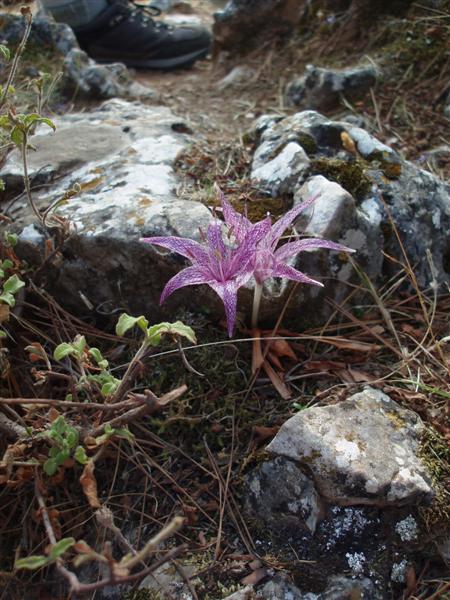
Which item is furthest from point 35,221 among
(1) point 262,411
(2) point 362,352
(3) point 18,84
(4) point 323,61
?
(4) point 323,61

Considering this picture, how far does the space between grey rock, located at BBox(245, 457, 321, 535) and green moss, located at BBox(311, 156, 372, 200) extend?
129 centimetres

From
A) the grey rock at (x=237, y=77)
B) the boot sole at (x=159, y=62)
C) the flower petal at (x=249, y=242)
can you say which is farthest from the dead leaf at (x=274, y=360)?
the boot sole at (x=159, y=62)

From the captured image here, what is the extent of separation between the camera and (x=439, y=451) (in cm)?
191

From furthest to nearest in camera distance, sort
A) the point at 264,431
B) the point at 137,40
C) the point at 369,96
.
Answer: the point at 137,40 → the point at 369,96 → the point at 264,431

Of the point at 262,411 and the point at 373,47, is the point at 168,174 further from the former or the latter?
the point at 373,47

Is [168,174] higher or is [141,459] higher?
[168,174]

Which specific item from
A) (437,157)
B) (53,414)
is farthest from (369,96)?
(53,414)

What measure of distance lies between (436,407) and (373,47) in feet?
9.84

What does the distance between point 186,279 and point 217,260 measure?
0.44 feet

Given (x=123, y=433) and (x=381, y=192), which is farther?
(x=381, y=192)

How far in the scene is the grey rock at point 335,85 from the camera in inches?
146

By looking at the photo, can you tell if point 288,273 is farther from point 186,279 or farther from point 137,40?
point 137,40

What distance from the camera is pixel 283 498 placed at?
181cm

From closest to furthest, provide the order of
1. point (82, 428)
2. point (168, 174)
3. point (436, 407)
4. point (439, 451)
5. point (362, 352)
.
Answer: point (82, 428) → point (439, 451) → point (436, 407) → point (362, 352) → point (168, 174)
